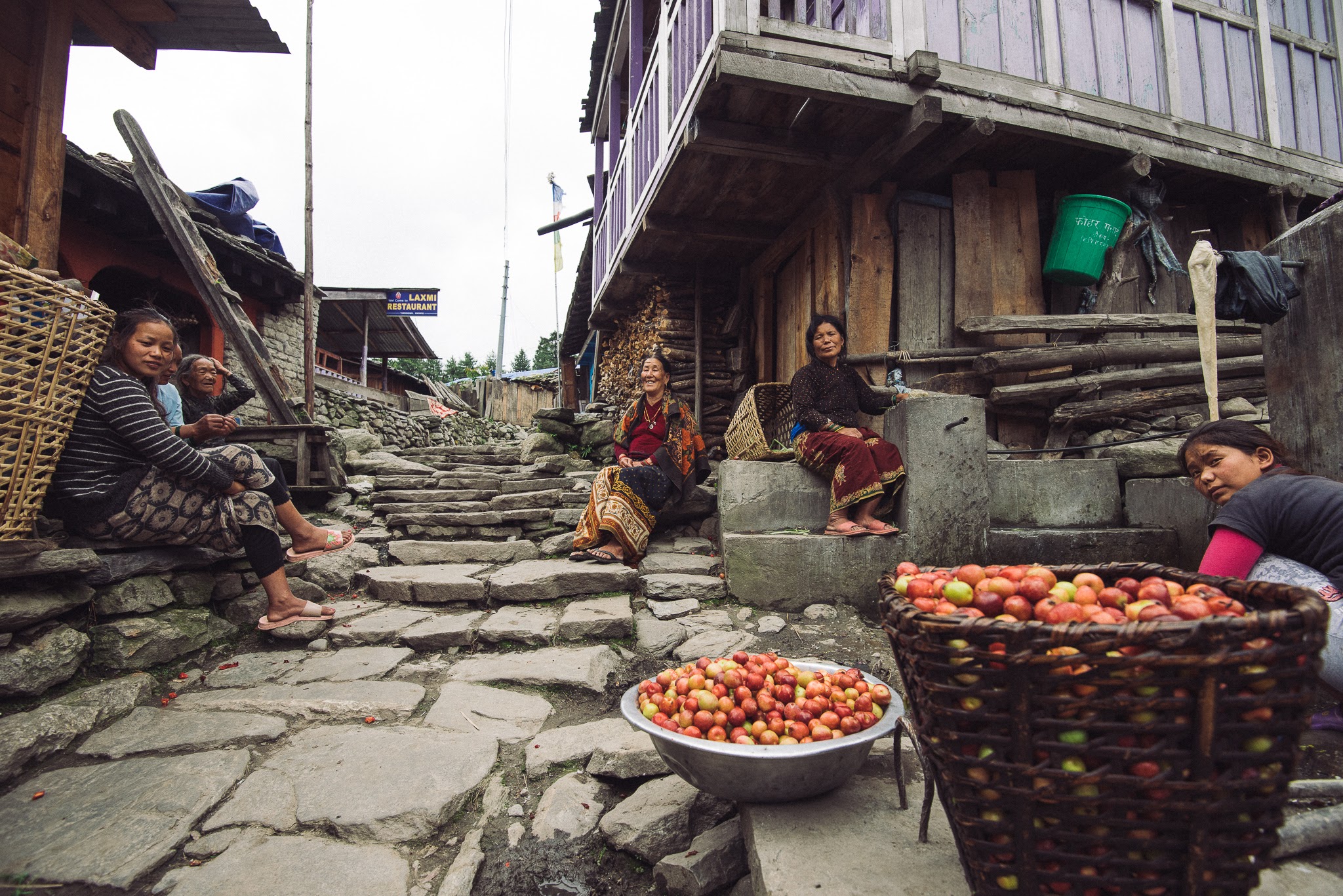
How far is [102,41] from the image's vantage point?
12.9ft

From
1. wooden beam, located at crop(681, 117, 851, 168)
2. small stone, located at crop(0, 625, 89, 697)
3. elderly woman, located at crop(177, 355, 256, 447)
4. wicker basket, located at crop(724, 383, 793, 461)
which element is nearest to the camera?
small stone, located at crop(0, 625, 89, 697)

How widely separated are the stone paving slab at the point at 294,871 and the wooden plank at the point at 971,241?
496 cm

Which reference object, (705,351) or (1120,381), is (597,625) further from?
(705,351)

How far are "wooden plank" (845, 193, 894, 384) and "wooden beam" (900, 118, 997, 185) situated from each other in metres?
0.32

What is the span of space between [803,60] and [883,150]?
2.94 feet

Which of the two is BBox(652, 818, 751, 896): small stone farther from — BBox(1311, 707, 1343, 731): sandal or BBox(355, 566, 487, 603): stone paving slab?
BBox(355, 566, 487, 603): stone paving slab

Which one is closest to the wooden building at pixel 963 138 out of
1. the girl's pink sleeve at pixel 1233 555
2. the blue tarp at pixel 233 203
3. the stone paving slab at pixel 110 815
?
the girl's pink sleeve at pixel 1233 555

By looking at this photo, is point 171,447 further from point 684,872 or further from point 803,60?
point 803,60

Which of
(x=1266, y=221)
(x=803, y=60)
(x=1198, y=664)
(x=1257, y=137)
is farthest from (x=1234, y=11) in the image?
(x=1198, y=664)

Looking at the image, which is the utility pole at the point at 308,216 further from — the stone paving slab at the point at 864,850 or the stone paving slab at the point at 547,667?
the stone paving slab at the point at 864,850

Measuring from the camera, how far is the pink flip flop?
10.5ft

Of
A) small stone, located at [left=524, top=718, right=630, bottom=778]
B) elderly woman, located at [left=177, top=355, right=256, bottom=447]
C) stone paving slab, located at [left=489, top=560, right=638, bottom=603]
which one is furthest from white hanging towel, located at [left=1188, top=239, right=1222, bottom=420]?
elderly woman, located at [left=177, top=355, right=256, bottom=447]

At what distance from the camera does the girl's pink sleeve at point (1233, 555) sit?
192cm

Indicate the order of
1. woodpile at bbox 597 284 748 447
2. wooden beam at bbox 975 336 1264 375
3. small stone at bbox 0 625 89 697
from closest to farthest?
1. small stone at bbox 0 625 89 697
2. wooden beam at bbox 975 336 1264 375
3. woodpile at bbox 597 284 748 447
